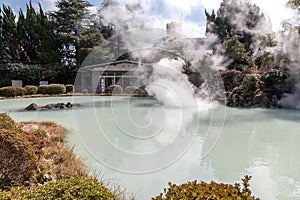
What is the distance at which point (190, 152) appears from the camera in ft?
19.4

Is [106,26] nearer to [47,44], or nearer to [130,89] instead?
[47,44]

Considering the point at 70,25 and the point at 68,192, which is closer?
the point at 68,192

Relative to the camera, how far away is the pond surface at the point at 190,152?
13.9 feet

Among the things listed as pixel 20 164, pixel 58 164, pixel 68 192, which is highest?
pixel 68 192

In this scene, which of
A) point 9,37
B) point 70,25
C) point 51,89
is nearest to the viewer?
point 51,89

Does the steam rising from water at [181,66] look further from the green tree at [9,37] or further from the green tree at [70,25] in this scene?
the green tree at [9,37]

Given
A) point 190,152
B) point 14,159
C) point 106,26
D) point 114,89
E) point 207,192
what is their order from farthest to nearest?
1. point 106,26
2. point 114,89
3. point 190,152
4. point 14,159
5. point 207,192

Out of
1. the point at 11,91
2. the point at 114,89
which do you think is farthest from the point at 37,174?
the point at 11,91

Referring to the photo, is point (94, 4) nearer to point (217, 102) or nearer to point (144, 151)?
point (217, 102)

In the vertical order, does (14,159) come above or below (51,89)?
below

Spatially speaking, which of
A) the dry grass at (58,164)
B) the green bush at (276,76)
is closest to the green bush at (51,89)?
the green bush at (276,76)

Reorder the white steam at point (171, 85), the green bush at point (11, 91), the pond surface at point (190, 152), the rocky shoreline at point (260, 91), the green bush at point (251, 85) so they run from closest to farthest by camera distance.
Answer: the pond surface at point (190, 152)
the white steam at point (171, 85)
the rocky shoreline at point (260, 91)
the green bush at point (251, 85)
the green bush at point (11, 91)

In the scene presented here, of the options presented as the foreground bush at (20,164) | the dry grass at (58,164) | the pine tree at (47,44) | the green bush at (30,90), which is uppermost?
the pine tree at (47,44)

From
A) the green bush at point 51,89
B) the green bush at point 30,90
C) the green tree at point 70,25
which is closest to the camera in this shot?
the green bush at point 30,90
